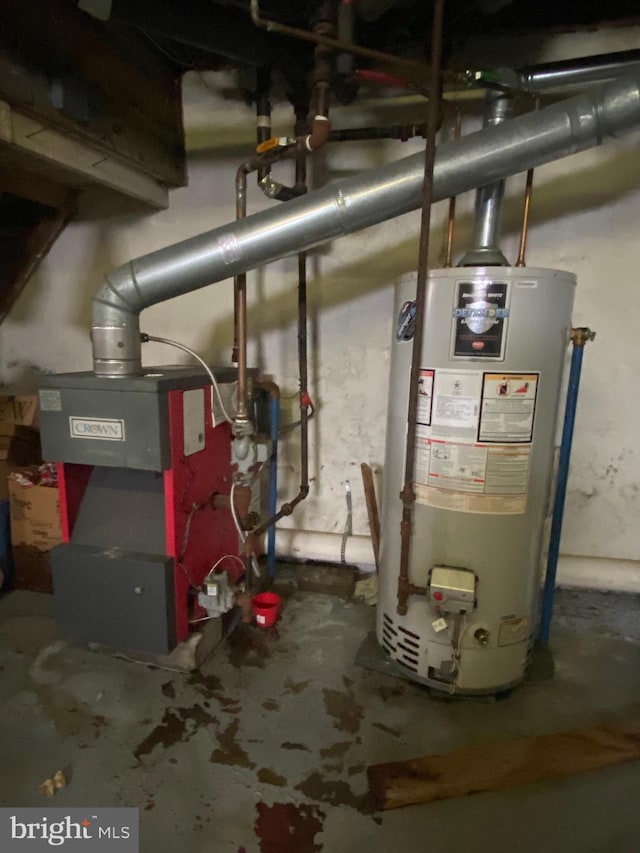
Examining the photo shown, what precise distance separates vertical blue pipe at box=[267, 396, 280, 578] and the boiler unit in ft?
1.17

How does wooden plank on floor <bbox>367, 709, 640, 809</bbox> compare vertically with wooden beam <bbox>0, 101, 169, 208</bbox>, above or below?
below

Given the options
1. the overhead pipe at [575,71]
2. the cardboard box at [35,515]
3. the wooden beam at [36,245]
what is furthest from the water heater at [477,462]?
the wooden beam at [36,245]

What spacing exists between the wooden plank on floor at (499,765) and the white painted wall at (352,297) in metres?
0.88

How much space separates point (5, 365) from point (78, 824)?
2168 mm

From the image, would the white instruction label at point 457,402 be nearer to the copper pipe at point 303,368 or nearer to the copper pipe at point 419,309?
the copper pipe at point 419,309

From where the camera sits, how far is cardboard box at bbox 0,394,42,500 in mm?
2141

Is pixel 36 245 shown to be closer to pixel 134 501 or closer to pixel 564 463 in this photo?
pixel 134 501

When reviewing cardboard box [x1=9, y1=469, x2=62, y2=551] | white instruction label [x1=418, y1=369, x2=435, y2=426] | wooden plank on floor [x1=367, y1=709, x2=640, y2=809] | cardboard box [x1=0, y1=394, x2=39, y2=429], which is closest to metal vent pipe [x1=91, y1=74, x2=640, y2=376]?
white instruction label [x1=418, y1=369, x2=435, y2=426]

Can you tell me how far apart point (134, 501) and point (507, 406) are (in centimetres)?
118

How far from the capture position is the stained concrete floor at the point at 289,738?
1.11m

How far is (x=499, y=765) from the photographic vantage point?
1.24 m

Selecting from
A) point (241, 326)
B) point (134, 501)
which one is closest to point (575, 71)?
point (241, 326)

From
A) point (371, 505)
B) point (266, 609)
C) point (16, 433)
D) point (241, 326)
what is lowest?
point (266, 609)

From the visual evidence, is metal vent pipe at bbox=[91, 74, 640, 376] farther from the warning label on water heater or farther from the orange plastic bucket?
the orange plastic bucket
